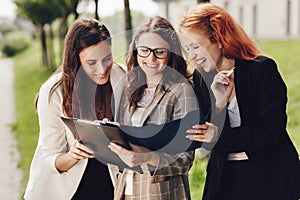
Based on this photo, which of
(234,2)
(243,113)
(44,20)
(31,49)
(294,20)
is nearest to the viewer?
(243,113)

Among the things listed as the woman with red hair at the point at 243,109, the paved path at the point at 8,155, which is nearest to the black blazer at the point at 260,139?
the woman with red hair at the point at 243,109

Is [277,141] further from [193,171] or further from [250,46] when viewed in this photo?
[193,171]

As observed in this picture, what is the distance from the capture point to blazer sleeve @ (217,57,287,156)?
247 centimetres

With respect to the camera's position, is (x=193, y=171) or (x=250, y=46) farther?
(x=193, y=171)

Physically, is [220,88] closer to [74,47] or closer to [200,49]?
[200,49]

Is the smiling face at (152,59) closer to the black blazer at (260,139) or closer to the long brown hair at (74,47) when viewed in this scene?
the long brown hair at (74,47)

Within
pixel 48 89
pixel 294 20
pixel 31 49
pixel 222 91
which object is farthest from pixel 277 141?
pixel 31 49

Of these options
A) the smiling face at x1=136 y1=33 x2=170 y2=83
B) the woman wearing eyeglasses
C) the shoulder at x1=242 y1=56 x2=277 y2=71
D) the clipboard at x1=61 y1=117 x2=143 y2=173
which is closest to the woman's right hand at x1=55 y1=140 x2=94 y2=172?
the clipboard at x1=61 y1=117 x2=143 y2=173

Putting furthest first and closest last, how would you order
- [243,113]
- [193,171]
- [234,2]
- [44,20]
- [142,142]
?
[234,2]
[44,20]
[193,171]
[243,113]
[142,142]

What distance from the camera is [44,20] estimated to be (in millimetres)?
13008

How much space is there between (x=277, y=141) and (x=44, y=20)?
11.0 meters

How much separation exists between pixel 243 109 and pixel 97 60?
0.62m

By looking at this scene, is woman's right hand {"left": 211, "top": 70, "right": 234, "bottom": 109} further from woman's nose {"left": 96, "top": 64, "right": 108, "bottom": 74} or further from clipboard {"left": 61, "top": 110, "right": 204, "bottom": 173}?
woman's nose {"left": 96, "top": 64, "right": 108, "bottom": 74}

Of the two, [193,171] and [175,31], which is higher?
[175,31]
